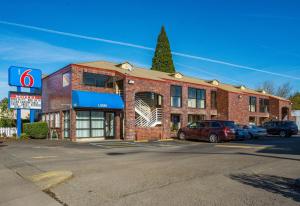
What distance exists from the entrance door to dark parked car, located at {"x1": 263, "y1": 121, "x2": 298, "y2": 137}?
620 inches

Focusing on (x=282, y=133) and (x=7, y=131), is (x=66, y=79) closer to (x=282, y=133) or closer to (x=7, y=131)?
(x=7, y=131)

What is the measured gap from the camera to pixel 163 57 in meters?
54.3

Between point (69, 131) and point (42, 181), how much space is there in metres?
16.4

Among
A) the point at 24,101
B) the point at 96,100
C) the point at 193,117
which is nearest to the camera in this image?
the point at 96,100

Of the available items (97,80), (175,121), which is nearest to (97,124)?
(97,80)

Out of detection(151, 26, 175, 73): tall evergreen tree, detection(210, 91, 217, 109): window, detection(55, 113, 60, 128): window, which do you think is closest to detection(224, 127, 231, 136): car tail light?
detection(55, 113, 60, 128): window

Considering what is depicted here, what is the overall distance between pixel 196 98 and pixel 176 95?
324cm

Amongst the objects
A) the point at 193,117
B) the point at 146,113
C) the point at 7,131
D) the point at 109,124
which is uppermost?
the point at 146,113

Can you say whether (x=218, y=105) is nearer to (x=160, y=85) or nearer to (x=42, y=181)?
(x=160, y=85)

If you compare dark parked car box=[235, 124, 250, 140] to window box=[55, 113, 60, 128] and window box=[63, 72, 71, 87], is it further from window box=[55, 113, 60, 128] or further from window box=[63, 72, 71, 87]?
window box=[55, 113, 60, 128]

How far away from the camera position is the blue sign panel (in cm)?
2504

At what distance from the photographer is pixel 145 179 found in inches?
324

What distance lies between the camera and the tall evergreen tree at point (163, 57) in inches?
2120

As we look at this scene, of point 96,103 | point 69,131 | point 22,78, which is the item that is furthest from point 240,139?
point 22,78
